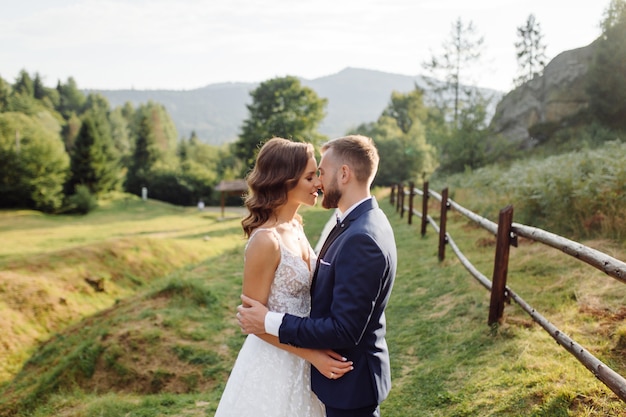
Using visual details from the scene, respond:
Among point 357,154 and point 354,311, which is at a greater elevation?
point 357,154

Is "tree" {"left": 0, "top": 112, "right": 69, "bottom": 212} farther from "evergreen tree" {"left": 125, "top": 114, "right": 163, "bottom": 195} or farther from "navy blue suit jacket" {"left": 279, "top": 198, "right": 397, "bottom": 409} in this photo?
"navy blue suit jacket" {"left": 279, "top": 198, "right": 397, "bottom": 409}

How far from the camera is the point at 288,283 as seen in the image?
7.88ft

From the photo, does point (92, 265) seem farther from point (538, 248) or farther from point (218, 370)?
point (538, 248)

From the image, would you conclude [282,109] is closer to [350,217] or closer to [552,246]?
[552,246]

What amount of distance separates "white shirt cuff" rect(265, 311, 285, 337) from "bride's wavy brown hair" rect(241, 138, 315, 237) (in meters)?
A: 0.51

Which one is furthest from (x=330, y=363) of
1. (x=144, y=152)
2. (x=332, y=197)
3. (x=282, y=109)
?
(x=144, y=152)

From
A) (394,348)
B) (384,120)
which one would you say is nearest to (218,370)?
(394,348)

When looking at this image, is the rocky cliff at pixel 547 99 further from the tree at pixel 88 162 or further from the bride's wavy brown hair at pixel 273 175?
the tree at pixel 88 162

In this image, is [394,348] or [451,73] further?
[451,73]

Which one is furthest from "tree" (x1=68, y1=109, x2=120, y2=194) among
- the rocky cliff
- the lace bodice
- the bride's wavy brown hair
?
the lace bodice

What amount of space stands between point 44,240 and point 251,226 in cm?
2139

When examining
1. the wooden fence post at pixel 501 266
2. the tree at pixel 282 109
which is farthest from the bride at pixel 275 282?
the tree at pixel 282 109

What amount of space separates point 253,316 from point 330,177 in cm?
80

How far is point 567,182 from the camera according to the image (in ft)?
26.3
